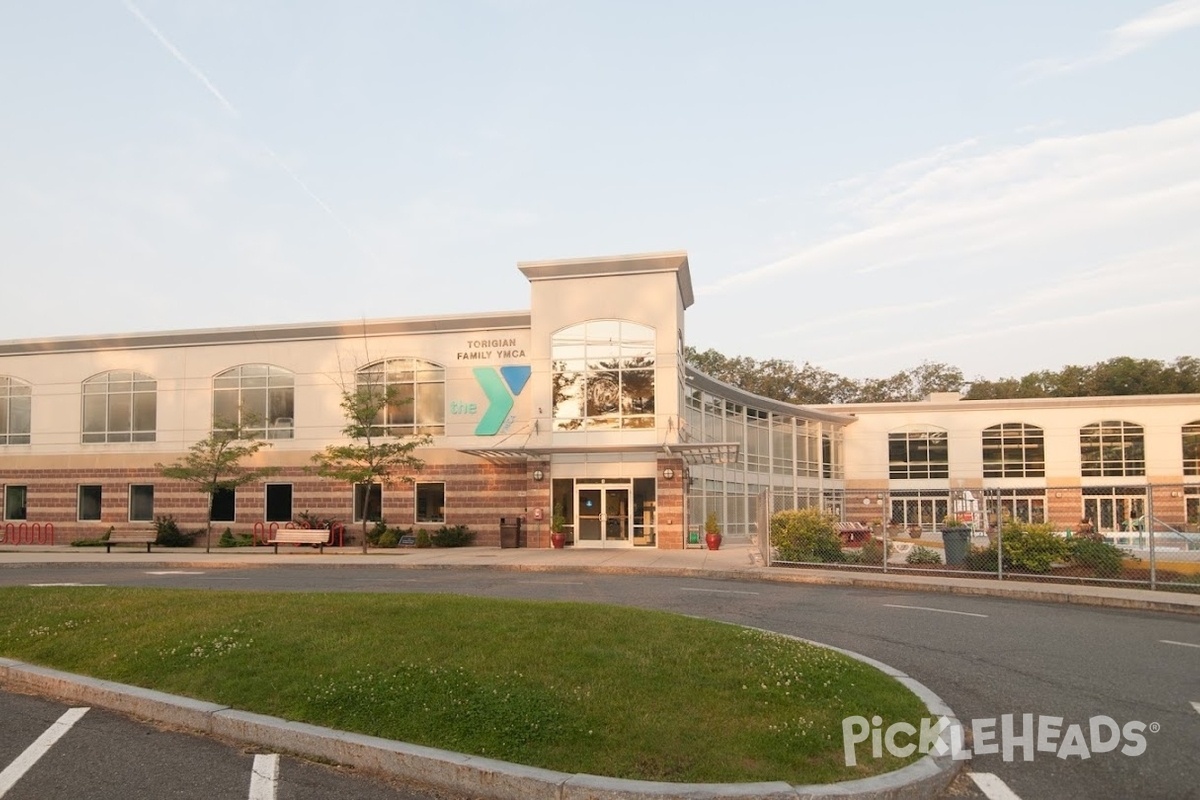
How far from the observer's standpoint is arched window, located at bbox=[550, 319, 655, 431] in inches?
1260

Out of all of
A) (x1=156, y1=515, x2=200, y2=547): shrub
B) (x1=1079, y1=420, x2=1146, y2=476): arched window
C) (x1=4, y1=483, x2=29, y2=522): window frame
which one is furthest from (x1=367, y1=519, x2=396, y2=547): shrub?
(x1=1079, y1=420, x2=1146, y2=476): arched window

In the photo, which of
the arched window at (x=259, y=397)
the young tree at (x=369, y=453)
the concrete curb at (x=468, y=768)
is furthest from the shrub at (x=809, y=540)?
the arched window at (x=259, y=397)

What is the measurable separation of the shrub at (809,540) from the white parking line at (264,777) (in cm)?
1806

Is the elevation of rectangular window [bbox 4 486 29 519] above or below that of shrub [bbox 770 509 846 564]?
above

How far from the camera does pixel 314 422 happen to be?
3566 centimetres

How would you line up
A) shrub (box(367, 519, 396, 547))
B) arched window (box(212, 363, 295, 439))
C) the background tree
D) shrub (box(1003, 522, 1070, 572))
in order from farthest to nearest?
the background tree < arched window (box(212, 363, 295, 439)) < shrub (box(367, 519, 396, 547)) < shrub (box(1003, 522, 1070, 572))

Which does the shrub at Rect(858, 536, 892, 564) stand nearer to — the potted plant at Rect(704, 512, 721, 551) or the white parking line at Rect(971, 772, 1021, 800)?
the potted plant at Rect(704, 512, 721, 551)

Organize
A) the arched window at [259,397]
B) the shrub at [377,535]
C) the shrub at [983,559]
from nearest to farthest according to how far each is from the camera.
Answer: the shrub at [983,559] < the shrub at [377,535] < the arched window at [259,397]

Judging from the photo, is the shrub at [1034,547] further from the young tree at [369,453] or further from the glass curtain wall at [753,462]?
the young tree at [369,453]

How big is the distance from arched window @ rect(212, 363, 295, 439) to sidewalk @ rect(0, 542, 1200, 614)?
5173 millimetres

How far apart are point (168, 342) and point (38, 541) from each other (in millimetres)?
9024

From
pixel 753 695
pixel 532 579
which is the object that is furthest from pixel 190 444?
pixel 753 695

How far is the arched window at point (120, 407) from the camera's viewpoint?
37250mm

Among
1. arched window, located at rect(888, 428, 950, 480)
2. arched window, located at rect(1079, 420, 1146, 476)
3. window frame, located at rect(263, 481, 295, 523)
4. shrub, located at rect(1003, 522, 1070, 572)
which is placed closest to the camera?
shrub, located at rect(1003, 522, 1070, 572)
